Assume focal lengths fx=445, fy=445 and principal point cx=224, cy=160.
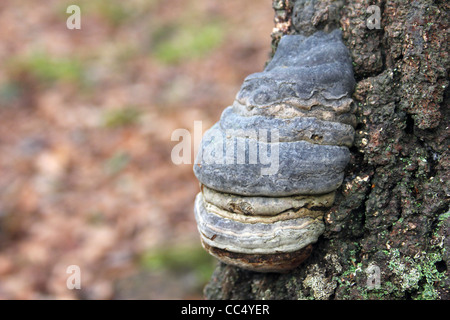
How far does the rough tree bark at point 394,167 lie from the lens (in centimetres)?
172

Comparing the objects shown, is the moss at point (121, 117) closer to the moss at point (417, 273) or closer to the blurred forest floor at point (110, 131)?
the blurred forest floor at point (110, 131)

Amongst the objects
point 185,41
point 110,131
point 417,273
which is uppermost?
point 185,41

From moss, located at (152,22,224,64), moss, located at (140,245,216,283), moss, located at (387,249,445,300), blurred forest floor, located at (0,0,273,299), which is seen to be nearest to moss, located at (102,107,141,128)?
blurred forest floor, located at (0,0,273,299)

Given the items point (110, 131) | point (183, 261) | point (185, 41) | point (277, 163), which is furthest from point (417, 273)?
point (185, 41)

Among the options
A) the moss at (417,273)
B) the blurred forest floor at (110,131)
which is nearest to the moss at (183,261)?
the blurred forest floor at (110,131)

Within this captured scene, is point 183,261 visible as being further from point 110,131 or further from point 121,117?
point 121,117

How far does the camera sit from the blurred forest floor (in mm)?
4008

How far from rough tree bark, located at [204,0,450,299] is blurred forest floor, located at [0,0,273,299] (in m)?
1.97

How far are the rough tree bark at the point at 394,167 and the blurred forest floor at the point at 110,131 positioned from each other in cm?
197

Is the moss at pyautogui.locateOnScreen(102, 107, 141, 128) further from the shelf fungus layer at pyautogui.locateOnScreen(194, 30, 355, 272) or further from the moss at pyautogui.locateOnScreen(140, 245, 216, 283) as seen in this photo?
the shelf fungus layer at pyautogui.locateOnScreen(194, 30, 355, 272)

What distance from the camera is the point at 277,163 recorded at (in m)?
1.63

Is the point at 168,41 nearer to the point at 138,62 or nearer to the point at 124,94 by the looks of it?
the point at 138,62

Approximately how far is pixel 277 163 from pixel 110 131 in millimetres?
4960

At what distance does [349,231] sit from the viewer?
188 cm
